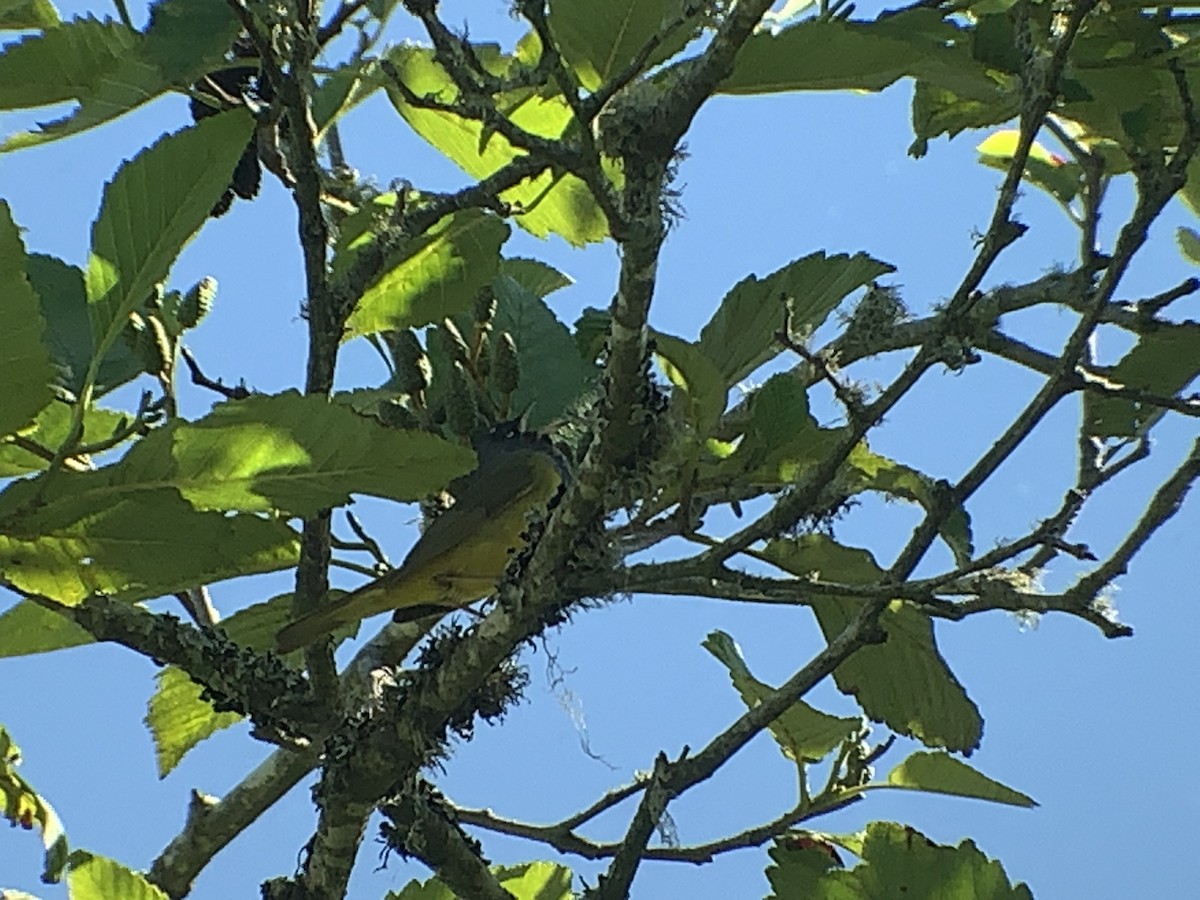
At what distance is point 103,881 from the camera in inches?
36.6

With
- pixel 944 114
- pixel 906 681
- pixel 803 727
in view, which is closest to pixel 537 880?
pixel 803 727

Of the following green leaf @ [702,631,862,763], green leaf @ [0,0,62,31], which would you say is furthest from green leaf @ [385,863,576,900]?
green leaf @ [0,0,62,31]

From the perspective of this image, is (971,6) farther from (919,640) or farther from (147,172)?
(147,172)

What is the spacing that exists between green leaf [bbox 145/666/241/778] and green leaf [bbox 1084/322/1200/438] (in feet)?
2.49

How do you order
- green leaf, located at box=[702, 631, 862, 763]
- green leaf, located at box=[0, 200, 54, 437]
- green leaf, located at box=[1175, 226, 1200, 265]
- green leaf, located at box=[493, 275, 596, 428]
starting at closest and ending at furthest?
1. green leaf, located at box=[0, 200, 54, 437]
2. green leaf, located at box=[493, 275, 596, 428]
3. green leaf, located at box=[702, 631, 862, 763]
4. green leaf, located at box=[1175, 226, 1200, 265]

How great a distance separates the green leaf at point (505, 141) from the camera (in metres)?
1.13

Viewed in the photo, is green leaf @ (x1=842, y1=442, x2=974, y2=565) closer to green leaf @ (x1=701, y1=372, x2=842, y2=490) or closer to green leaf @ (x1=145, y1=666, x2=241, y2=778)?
green leaf @ (x1=701, y1=372, x2=842, y2=490)

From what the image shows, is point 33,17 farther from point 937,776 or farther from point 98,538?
point 937,776

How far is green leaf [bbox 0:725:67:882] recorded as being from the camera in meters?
0.90

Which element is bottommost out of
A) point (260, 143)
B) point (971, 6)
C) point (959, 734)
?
point (959, 734)

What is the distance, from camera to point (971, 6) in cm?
110

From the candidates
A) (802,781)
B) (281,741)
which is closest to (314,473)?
(281,741)

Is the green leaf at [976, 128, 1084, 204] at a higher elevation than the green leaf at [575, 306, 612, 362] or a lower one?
higher

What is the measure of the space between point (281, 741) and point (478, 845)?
0.21 meters
